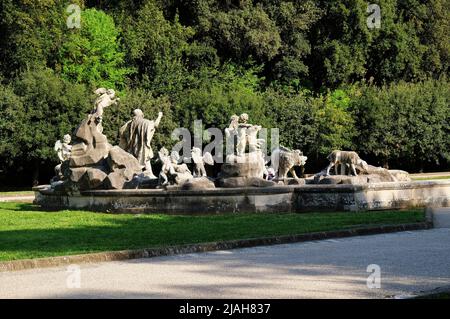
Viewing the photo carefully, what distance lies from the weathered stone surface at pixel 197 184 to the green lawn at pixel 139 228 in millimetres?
1520

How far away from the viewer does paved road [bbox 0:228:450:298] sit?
1034 cm

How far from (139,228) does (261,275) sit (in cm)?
831

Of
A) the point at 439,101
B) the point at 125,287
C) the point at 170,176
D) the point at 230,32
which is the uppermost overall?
the point at 230,32

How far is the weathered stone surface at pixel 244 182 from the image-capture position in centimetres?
2505

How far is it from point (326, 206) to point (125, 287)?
13936 mm

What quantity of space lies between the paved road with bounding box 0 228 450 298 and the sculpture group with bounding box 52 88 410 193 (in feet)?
32.7

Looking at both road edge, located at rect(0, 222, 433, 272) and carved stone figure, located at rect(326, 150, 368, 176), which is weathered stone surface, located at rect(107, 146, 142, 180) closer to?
carved stone figure, located at rect(326, 150, 368, 176)

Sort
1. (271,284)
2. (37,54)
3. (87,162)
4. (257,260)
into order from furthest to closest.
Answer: (37,54)
(87,162)
(257,260)
(271,284)

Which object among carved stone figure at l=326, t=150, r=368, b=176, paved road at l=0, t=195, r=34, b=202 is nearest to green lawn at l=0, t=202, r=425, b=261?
carved stone figure at l=326, t=150, r=368, b=176

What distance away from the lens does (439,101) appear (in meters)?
56.2

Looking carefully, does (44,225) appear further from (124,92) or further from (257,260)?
(124,92)

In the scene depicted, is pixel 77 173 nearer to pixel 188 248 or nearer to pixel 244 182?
pixel 244 182

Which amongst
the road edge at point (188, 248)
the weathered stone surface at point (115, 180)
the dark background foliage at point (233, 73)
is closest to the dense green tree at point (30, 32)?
the dark background foliage at point (233, 73)

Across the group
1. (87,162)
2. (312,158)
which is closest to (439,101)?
(312,158)
